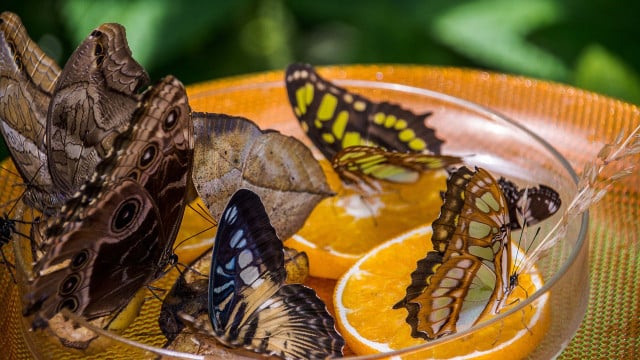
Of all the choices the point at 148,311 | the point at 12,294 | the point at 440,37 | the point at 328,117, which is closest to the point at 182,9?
the point at 440,37

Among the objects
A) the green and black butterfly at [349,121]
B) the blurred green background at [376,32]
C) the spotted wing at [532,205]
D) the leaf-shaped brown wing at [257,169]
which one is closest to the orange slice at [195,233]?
the leaf-shaped brown wing at [257,169]

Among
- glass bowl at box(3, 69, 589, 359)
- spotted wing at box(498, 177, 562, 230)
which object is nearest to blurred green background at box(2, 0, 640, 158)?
glass bowl at box(3, 69, 589, 359)

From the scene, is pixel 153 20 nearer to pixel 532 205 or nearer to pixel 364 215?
pixel 364 215

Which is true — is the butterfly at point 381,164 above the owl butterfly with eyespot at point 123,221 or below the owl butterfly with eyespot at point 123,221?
above

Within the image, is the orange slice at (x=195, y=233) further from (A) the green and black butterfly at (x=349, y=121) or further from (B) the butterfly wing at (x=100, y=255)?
(A) the green and black butterfly at (x=349, y=121)

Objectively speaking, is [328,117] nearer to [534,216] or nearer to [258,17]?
[534,216]

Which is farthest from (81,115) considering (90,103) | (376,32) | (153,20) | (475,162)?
(376,32)
